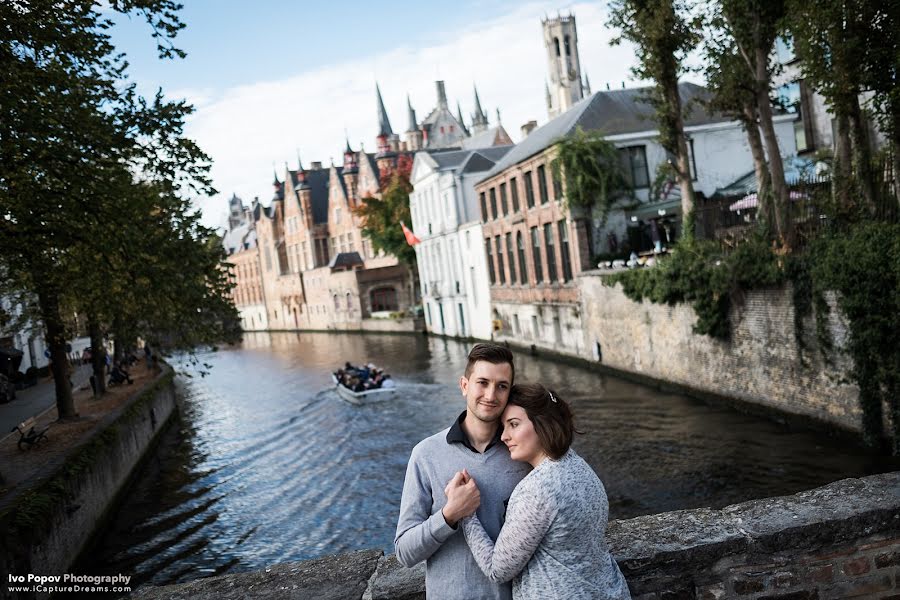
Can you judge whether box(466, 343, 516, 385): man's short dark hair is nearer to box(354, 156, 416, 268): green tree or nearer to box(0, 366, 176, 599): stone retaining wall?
box(0, 366, 176, 599): stone retaining wall

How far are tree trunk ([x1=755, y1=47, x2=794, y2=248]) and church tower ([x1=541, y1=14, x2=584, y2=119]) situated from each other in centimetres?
6873

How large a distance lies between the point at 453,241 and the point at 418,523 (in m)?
42.0

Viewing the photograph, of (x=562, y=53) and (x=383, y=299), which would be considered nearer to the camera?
(x=383, y=299)

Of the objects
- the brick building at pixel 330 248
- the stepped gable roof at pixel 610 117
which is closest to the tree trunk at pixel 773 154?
the stepped gable roof at pixel 610 117

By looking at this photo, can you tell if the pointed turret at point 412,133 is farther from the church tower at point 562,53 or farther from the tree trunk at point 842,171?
the tree trunk at point 842,171

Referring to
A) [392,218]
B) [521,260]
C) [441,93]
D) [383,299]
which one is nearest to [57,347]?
[521,260]

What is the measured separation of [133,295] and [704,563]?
41.9 ft

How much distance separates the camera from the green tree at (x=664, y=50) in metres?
19.0

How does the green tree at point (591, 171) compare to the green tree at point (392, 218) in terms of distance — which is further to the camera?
the green tree at point (392, 218)

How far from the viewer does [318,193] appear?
8388 centimetres

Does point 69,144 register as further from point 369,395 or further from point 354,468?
point 369,395

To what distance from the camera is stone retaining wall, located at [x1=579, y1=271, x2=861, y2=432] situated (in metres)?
14.6

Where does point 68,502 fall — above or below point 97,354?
below

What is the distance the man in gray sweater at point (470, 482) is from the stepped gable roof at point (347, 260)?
67.8 meters
